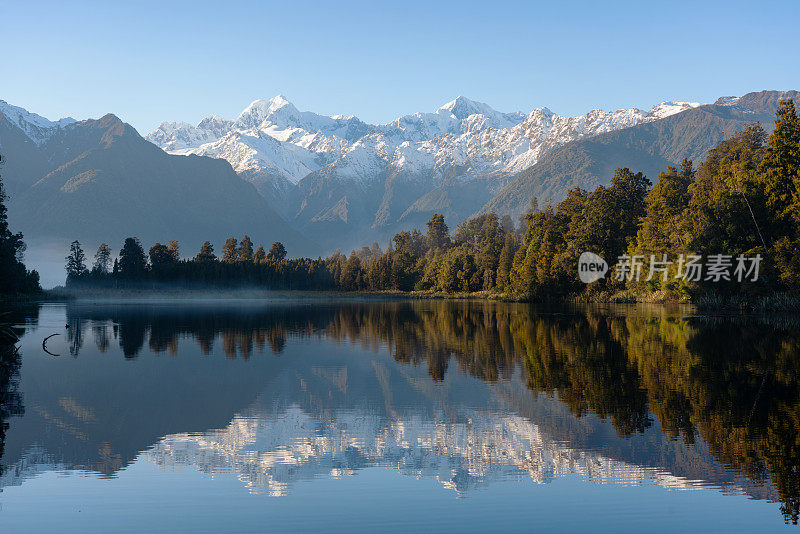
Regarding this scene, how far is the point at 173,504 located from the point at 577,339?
3524cm

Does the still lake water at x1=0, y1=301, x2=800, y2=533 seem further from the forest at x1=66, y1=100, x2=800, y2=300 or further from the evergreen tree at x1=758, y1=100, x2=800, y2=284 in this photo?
the forest at x1=66, y1=100, x2=800, y2=300

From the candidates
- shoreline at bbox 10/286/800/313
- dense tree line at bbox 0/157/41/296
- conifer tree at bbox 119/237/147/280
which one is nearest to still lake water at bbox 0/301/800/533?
shoreline at bbox 10/286/800/313

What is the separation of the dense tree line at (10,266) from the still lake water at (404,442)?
146 feet

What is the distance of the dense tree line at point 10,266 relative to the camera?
7405 centimetres

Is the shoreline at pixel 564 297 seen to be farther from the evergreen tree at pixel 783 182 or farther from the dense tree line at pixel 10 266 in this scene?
the evergreen tree at pixel 783 182

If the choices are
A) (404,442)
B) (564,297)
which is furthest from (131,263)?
(404,442)

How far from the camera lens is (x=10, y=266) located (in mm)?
96375

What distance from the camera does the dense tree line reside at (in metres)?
74.1

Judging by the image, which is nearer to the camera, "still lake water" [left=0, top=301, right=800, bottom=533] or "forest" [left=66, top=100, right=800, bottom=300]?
"still lake water" [left=0, top=301, right=800, bottom=533]

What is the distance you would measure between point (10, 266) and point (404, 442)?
99.0m

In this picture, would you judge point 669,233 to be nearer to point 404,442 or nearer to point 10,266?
point 404,442

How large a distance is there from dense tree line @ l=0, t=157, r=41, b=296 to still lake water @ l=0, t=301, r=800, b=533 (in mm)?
44478

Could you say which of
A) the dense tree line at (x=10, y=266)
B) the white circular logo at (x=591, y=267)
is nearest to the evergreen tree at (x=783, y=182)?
the white circular logo at (x=591, y=267)

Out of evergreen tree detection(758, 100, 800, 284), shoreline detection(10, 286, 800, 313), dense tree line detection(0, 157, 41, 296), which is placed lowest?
shoreline detection(10, 286, 800, 313)
